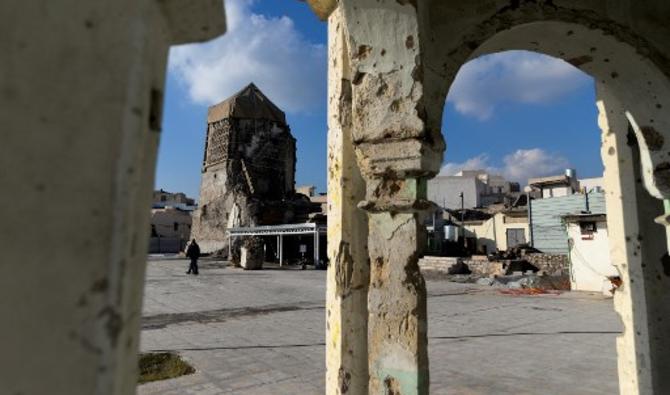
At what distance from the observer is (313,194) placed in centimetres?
5269

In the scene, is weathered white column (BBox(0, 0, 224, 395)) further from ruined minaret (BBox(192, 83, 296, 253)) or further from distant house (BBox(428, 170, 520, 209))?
distant house (BBox(428, 170, 520, 209))

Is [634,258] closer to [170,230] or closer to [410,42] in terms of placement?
[410,42]

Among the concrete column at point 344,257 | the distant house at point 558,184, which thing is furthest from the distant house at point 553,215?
the concrete column at point 344,257

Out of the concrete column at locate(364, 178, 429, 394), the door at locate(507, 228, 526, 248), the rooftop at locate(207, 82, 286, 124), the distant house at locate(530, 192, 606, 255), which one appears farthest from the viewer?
the rooftop at locate(207, 82, 286, 124)

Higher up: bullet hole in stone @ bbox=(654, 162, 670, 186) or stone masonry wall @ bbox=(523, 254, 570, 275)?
bullet hole in stone @ bbox=(654, 162, 670, 186)

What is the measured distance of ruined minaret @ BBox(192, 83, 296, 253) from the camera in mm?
31647

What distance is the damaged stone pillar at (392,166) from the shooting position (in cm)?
255

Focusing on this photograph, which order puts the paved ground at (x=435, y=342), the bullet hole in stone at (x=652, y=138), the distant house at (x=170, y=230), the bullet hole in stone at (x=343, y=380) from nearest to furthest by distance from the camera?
the bullet hole in stone at (x=343, y=380)
the bullet hole in stone at (x=652, y=138)
the paved ground at (x=435, y=342)
the distant house at (x=170, y=230)

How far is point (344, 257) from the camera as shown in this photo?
9.61 feet

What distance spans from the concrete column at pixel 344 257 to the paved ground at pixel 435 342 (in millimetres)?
1546

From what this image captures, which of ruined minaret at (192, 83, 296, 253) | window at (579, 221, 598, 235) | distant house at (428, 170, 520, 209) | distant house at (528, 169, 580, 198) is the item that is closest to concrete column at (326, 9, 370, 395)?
window at (579, 221, 598, 235)

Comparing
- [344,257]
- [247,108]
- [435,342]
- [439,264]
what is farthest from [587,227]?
[247,108]

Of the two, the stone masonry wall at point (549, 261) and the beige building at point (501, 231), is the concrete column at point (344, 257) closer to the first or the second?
the stone masonry wall at point (549, 261)

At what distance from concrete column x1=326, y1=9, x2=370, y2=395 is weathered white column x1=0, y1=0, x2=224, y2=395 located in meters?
2.29
